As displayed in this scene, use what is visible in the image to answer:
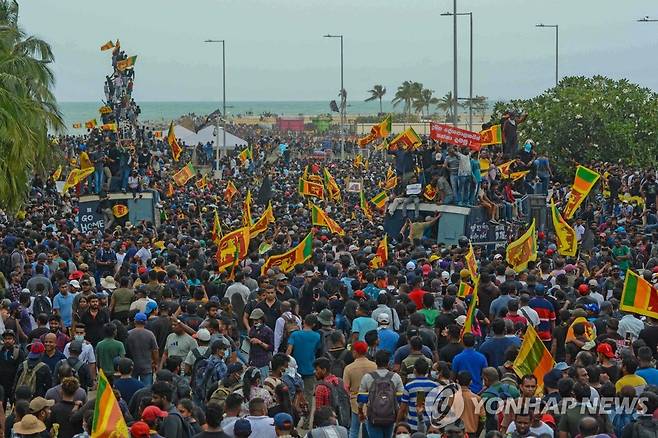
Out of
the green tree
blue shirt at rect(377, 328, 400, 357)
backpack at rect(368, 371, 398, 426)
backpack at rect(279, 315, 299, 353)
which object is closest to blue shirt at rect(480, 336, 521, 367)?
blue shirt at rect(377, 328, 400, 357)

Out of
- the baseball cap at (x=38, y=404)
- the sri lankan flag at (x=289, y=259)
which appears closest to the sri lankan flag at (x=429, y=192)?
the sri lankan flag at (x=289, y=259)

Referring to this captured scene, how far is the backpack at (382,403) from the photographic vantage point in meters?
11.6

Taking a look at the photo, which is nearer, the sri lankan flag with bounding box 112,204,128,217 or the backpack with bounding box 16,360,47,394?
the backpack with bounding box 16,360,47,394

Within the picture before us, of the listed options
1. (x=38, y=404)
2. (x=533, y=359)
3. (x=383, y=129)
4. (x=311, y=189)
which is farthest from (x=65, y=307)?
(x=383, y=129)

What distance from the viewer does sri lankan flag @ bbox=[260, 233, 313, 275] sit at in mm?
19016

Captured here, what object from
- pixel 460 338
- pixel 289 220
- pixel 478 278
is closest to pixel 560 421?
pixel 460 338

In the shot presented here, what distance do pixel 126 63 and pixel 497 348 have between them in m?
38.8

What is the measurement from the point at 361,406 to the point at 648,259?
1101 cm

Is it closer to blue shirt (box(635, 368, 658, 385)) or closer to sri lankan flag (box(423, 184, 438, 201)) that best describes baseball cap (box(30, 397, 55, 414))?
blue shirt (box(635, 368, 658, 385))

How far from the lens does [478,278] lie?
54.4ft

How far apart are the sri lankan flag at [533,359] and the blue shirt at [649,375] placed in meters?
0.78

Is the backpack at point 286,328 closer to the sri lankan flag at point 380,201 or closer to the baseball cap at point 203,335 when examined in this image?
the baseball cap at point 203,335

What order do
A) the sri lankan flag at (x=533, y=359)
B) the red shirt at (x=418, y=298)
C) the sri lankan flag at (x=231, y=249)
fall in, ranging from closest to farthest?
the sri lankan flag at (x=533, y=359) → the red shirt at (x=418, y=298) → the sri lankan flag at (x=231, y=249)

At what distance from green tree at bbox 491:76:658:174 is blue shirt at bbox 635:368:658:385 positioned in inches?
1365
